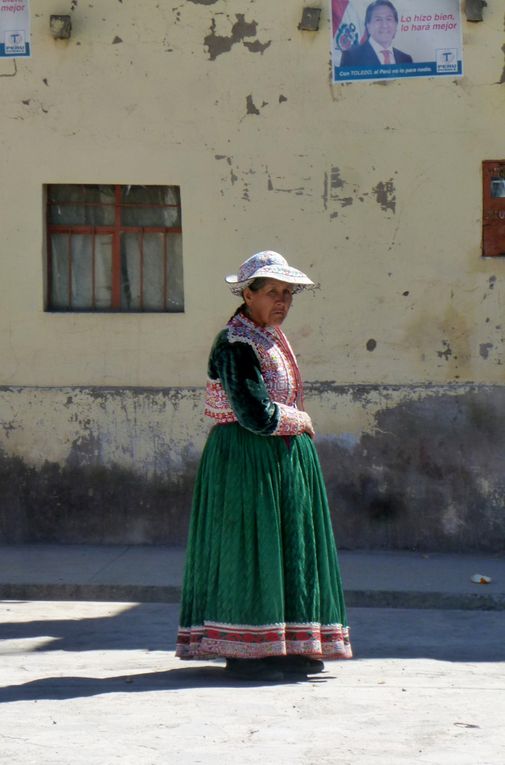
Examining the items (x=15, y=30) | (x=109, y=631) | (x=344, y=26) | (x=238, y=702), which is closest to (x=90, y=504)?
(x=109, y=631)

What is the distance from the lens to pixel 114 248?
33.0 feet

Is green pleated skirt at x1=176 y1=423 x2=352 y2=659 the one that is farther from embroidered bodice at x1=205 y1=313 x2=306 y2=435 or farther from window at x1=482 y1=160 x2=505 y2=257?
window at x1=482 y1=160 x2=505 y2=257

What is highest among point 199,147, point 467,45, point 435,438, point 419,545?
point 467,45

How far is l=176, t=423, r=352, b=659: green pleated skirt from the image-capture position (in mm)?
6082

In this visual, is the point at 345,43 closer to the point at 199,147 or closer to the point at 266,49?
the point at 266,49

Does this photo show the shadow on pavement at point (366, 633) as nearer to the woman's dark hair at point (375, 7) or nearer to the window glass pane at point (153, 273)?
the window glass pane at point (153, 273)

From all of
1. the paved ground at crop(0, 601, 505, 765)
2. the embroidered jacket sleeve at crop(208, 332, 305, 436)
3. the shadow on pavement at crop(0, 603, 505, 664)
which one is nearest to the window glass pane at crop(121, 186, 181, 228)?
the shadow on pavement at crop(0, 603, 505, 664)

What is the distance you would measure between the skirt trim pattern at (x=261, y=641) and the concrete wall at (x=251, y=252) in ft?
11.6

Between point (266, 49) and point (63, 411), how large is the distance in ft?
9.17

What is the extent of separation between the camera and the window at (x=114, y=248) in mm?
10000

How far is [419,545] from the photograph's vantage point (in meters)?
9.68

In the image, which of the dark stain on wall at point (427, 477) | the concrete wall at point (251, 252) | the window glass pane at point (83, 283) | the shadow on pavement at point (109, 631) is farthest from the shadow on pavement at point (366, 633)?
the window glass pane at point (83, 283)

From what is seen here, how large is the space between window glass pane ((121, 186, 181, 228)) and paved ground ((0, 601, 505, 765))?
3.21 meters

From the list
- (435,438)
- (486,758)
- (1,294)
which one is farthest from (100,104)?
(486,758)
